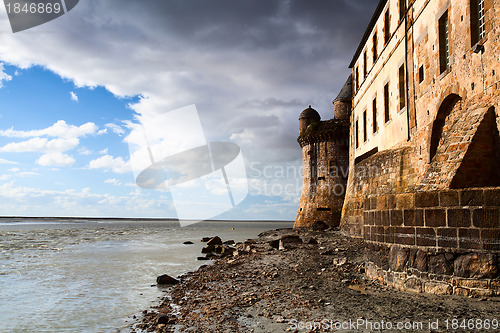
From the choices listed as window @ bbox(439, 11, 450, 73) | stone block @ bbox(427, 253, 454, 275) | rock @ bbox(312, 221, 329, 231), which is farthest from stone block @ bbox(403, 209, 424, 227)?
rock @ bbox(312, 221, 329, 231)

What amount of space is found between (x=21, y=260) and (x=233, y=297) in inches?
642

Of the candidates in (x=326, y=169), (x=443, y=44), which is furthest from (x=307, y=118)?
(x=443, y=44)

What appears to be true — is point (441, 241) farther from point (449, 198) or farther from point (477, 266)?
point (449, 198)

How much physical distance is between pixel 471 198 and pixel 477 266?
44.2 inches

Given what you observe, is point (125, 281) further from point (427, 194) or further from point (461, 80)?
point (461, 80)

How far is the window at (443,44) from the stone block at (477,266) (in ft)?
18.4

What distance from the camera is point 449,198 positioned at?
618 centimetres

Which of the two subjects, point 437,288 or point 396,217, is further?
point 396,217

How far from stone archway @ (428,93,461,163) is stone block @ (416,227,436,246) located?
154 inches

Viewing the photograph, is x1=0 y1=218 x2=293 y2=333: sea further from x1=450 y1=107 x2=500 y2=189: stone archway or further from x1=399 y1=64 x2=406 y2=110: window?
x1=399 y1=64 x2=406 y2=110: window

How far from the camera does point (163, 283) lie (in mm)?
11703

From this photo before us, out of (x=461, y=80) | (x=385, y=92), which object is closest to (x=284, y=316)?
(x=461, y=80)

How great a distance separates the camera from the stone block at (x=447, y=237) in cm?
605

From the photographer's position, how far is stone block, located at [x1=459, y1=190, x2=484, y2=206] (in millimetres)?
5734
